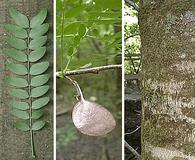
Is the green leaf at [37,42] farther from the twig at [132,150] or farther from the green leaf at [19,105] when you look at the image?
the twig at [132,150]

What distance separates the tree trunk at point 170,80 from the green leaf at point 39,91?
331 mm

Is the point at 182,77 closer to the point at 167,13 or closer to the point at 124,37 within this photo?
the point at 167,13

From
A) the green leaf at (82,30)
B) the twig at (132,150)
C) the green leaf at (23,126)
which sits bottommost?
the twig at (132,150)

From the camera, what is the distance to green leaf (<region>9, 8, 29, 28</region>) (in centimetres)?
85

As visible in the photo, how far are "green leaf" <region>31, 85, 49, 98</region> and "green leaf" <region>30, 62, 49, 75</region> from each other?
0.12 ft

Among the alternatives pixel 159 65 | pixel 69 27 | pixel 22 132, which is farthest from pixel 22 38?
pixel 159 65

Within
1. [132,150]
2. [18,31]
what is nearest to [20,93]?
[18,31]

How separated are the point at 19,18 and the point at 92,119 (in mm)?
286

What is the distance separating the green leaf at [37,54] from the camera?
33.0 inches

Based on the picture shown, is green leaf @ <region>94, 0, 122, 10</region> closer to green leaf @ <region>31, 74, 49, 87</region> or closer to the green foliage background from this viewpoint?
the green foliage background

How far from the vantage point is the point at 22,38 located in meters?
0.85

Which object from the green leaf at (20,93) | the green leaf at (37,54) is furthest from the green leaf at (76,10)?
the green leaf at (20,93)

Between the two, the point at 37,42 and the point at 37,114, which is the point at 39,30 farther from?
the point at 37,114

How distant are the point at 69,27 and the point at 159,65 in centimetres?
33
